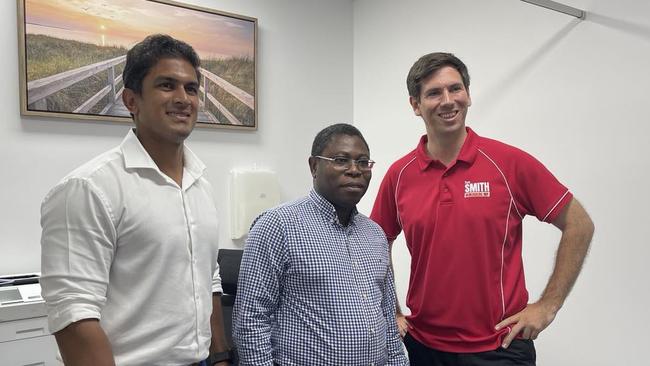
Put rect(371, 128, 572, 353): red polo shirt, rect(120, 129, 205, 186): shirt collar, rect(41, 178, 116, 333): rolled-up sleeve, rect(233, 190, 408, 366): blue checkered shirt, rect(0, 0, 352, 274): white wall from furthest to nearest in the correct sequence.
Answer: rect(0, 0, 352, 274): white wall < rect(371, 128, 572, 353): red polo shirt < rect(233, 190, 408, 366): blue checkered shirt < rect(120, 129, 205, 186): shirt collar < rect(41, 178, 116, 333): rolled-up sleeve

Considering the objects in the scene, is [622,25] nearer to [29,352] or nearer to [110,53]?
[110,53]

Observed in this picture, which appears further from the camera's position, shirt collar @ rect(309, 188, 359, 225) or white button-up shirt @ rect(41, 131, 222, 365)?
shirt collar @ rect(309, 188, 359, 225)

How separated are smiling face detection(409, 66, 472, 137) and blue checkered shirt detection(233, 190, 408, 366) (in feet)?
1.78

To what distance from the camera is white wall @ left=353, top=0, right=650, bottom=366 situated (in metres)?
1.96

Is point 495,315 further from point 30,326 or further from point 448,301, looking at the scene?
point 30,326

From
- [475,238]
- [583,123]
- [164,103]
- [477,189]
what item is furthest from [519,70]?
[164,103]

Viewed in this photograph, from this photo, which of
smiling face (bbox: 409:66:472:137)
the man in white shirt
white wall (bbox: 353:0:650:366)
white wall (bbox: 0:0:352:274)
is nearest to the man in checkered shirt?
the man in white shirt


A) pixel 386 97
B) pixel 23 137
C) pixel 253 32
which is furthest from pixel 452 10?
pixel 23 137

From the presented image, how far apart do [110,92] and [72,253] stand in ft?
6.51

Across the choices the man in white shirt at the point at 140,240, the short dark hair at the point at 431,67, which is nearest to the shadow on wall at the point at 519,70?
the short dark hair at the point at 431,67

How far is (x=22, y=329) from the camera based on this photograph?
80.1 inches

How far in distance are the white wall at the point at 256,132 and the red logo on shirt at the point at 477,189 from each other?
6.35ft

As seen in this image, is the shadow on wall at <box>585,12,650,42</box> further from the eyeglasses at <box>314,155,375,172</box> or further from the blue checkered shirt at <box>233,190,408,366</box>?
the blue checkered shirt at <box>233,190,408,366</box>

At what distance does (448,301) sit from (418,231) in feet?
0.81
